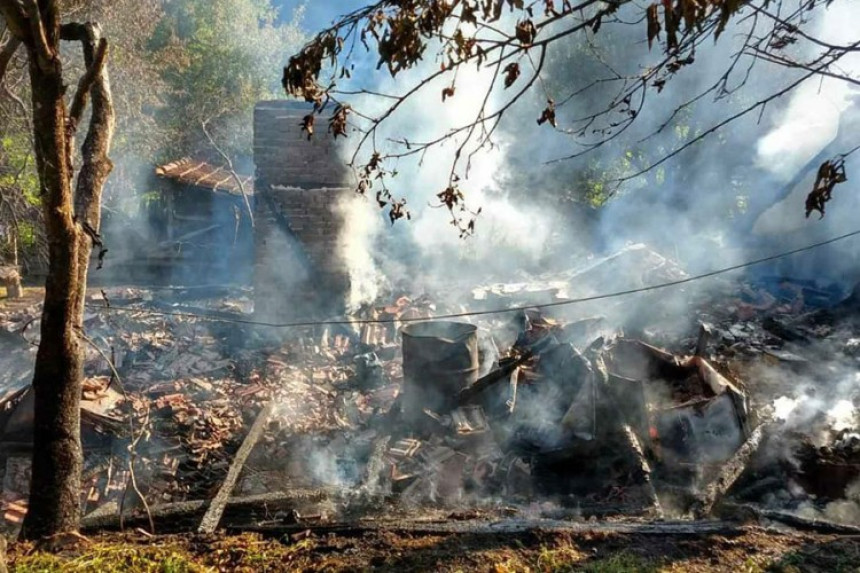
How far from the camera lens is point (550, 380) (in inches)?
291

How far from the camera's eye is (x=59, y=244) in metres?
3.42

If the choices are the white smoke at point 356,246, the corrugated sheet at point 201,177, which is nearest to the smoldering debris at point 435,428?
the white smoke at point 356,246

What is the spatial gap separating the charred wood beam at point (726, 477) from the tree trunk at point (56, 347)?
18.1 feet

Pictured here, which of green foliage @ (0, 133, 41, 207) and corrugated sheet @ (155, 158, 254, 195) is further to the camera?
corrugated sheet @ (155, 158, 254, 195)

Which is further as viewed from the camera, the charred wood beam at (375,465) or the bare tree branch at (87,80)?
the charred wood beam at (375,465)

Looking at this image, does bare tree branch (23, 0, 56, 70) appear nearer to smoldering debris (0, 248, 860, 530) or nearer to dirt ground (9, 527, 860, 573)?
smoldering debris (0, 248, 860, 530)

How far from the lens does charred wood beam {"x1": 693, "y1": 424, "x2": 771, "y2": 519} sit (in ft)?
18.0

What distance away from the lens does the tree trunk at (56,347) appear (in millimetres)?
3270

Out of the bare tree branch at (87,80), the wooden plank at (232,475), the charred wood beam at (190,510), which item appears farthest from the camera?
the wooden plank at (232,475)

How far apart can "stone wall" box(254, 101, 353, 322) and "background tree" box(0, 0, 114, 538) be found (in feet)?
19.0

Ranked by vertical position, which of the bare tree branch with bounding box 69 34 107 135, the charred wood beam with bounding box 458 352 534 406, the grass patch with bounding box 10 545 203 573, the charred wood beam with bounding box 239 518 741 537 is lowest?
the charred wood beam with bounding box 239 518 741 537

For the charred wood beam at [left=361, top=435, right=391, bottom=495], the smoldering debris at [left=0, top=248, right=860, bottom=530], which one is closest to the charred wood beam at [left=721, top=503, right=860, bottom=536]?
the smoldering debris at [left=0, top=248, right=860, bottom=530]

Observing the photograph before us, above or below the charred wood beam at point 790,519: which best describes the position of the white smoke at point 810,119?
above

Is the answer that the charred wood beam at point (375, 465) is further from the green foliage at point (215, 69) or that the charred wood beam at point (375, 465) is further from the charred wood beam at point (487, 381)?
the green foliage at point (215, 69)
